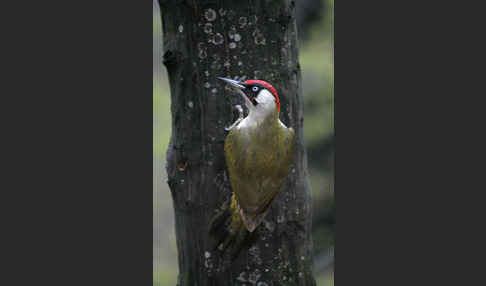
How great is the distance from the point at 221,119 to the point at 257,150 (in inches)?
8.8

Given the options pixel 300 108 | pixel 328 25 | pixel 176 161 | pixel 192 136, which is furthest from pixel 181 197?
pixel 328 25

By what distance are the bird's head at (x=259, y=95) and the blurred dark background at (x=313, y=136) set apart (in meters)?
0.58

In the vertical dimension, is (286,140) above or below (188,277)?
above

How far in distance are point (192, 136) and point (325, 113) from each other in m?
0.86

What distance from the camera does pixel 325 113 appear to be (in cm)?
246

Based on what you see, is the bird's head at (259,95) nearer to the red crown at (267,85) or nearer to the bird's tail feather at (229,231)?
the red crown at (267,85)

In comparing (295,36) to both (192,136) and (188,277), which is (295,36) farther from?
(188,277)

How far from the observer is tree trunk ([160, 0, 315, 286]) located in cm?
192

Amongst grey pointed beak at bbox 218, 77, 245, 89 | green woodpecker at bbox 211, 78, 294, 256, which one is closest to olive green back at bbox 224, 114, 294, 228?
green woodpecker at bbox 211, 78, 294, 256

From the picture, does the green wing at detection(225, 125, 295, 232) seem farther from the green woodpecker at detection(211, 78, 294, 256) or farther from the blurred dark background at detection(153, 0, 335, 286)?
the blurred dark background at detection(153, 0, 335, 286)

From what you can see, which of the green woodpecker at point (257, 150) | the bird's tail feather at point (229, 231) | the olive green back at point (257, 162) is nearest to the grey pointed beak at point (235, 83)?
the green woodpecker at point (257, 150)

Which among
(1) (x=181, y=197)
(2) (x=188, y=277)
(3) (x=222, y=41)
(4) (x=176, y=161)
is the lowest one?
(2) (x=188, y=277)

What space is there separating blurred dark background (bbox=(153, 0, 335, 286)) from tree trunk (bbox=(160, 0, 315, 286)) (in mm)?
242

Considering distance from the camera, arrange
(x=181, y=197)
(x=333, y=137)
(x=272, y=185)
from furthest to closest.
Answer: (x=333, y=137) → (x=181, y=197) → (x=272, y=185)
